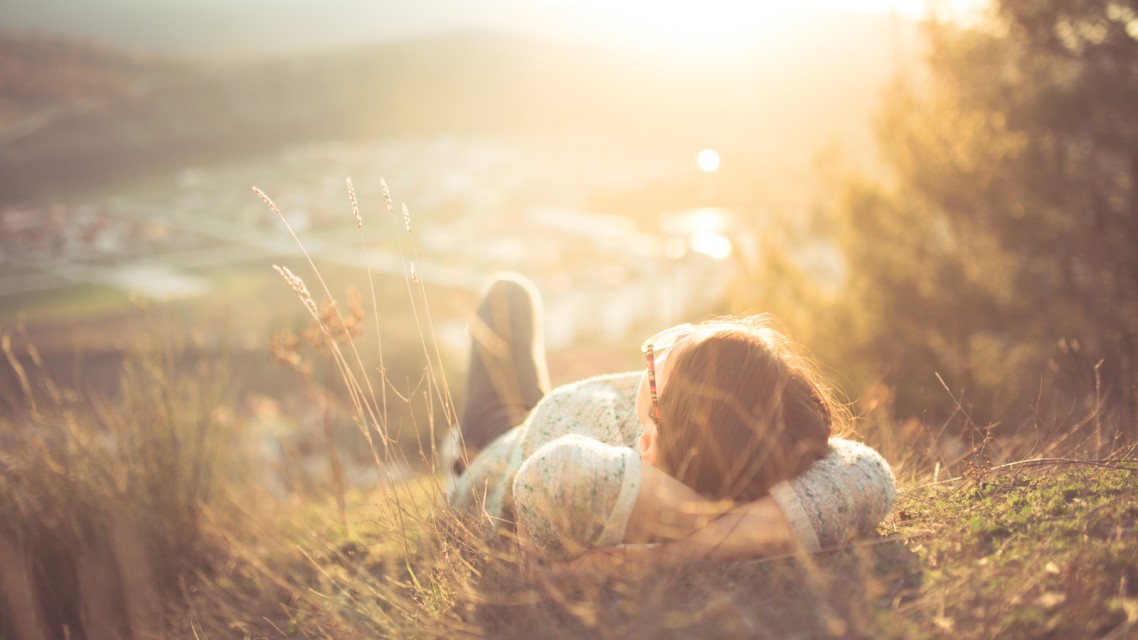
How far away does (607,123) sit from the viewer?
21125 mm

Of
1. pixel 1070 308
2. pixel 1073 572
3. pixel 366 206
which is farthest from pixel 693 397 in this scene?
pixel 366 206

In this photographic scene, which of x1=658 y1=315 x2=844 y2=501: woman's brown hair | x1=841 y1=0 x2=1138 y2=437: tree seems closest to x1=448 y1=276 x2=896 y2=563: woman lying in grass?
x1=658 y1=315 x2=844 y2=501: woman's brown hair

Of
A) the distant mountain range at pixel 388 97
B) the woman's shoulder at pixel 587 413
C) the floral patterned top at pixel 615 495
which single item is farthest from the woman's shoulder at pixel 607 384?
the distant mountain range at pixel 388 97

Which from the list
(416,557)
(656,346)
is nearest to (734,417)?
(656,346)

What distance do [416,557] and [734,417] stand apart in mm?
1080

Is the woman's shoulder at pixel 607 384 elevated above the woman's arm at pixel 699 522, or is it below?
above

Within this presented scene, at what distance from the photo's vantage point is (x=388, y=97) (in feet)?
78.1

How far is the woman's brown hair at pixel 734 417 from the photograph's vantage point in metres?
1.12

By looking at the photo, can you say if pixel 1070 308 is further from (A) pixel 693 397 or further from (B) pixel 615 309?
(B) pixel 615 309

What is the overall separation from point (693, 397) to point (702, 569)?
316 mm

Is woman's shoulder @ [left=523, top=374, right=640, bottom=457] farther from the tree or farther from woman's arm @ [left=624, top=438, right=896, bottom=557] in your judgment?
the tree

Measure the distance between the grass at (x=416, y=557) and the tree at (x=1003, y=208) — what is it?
2.50m

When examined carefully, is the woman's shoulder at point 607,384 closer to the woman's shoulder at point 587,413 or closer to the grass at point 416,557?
the woman's shoulder at point 587,413

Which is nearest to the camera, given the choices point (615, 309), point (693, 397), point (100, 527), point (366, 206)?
point (693, 397)
